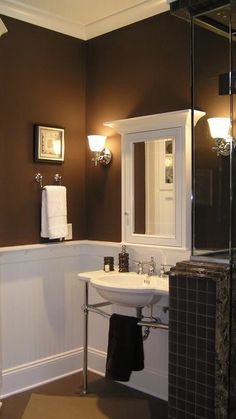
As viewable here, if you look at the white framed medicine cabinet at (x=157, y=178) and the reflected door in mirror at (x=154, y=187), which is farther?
the reflected door in mirror at (x=154, y=187)

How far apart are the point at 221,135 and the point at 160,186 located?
64 cm

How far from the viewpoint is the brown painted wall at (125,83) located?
9.34ft

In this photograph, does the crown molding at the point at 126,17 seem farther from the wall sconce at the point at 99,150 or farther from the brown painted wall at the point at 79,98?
the wall sconce at the point at 99,150

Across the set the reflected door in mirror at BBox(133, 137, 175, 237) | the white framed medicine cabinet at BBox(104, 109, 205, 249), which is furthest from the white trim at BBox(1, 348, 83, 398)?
the reflected door in mirror at BBox(133, 137, 175, 237)

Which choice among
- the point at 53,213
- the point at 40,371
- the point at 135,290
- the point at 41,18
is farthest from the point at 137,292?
the point at 41,18

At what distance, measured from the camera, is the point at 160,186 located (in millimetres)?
2945

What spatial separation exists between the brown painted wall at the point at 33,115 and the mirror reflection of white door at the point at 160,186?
26.2 inches

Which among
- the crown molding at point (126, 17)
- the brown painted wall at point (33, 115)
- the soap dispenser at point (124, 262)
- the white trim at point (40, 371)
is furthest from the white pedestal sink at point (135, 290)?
the crown molding at point (126, 17)

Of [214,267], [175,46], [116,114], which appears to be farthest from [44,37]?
[214,267]


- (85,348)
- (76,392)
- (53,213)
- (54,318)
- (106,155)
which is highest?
(106,155)

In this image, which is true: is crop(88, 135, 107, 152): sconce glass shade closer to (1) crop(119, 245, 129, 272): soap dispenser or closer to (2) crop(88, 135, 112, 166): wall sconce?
(2) crop(88, 135, 112, 166): wall sconce

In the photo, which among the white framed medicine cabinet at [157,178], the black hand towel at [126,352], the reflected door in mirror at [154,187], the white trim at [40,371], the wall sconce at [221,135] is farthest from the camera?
the white trim at [40,371]

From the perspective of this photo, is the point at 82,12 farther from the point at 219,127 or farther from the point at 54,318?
the point at 54,318

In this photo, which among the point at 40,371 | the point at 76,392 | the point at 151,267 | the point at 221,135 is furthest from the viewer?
the point at 40,371
